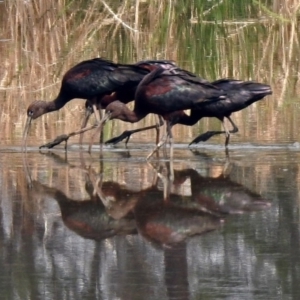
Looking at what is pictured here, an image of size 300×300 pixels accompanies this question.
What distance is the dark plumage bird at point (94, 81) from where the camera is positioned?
12.2 metres

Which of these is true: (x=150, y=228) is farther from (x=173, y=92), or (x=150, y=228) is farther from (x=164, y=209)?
(x=173, y=92)

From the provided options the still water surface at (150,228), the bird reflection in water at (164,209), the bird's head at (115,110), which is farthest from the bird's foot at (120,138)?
the bird reflection in water at (164,209)

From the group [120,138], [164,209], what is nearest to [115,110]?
[120,138]

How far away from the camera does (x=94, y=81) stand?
1235 centimetres

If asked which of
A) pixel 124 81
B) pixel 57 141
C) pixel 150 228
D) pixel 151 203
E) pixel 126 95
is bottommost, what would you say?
pixel 150 228

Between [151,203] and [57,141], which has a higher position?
[57,141]

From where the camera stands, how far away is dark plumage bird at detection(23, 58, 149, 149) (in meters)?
12.2

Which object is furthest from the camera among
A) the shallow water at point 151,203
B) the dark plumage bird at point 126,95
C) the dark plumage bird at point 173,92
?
the dark plumage bird at point 126,95

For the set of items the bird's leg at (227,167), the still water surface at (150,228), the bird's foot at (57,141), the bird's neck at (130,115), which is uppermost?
the bird's neck at (130,115)

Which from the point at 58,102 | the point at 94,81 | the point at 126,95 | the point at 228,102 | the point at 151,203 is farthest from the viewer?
the point at 58,102

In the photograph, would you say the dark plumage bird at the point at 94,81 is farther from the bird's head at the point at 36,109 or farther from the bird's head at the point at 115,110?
the bird's head at the point at 115,110

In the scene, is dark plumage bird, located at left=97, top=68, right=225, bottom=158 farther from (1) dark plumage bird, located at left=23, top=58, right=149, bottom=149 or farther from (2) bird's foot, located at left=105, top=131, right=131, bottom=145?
(1) dark plumage bird, located at left=23, top=58, right=149, bottom=149

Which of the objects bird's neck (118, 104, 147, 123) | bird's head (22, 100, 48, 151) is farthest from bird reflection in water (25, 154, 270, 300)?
bird's head (22, 100, 48, 151)

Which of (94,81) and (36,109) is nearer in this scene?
(94,81)
